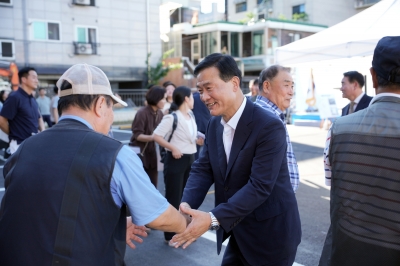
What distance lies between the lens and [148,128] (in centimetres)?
579

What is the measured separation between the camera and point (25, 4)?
2431 centimetres

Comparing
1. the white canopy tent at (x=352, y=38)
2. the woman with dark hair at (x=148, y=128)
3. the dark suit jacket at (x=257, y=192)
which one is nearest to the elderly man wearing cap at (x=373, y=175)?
the dark suit jacket at (x=257, y=192)

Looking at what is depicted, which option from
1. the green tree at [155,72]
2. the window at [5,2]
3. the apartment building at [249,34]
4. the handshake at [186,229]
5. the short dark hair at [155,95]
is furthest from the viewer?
the apartment building at [249,34]

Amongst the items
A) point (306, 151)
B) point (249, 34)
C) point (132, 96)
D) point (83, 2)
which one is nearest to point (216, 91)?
point (306, 151)

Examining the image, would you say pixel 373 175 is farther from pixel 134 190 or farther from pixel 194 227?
pixel 134 190

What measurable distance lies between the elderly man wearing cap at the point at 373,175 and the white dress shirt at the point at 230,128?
2.24 feet

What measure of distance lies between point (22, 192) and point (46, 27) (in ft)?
85.1

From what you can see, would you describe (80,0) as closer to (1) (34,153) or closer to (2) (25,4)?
(2) (25,4)

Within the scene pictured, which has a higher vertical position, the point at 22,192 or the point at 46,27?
the point at 46,27

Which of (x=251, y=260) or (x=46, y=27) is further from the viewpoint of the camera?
(x=46, y=27)

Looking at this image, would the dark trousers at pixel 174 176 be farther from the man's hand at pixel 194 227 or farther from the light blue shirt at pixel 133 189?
the light blue shirt at pixel 133 189

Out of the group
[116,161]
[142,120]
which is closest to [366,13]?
[142,120]

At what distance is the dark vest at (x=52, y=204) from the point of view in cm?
170

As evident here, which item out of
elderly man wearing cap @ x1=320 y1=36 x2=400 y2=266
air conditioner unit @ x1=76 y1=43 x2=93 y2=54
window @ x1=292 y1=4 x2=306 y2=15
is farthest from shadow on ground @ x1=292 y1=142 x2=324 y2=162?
window @ x1=292 y1=4 x2=306 y2=15
